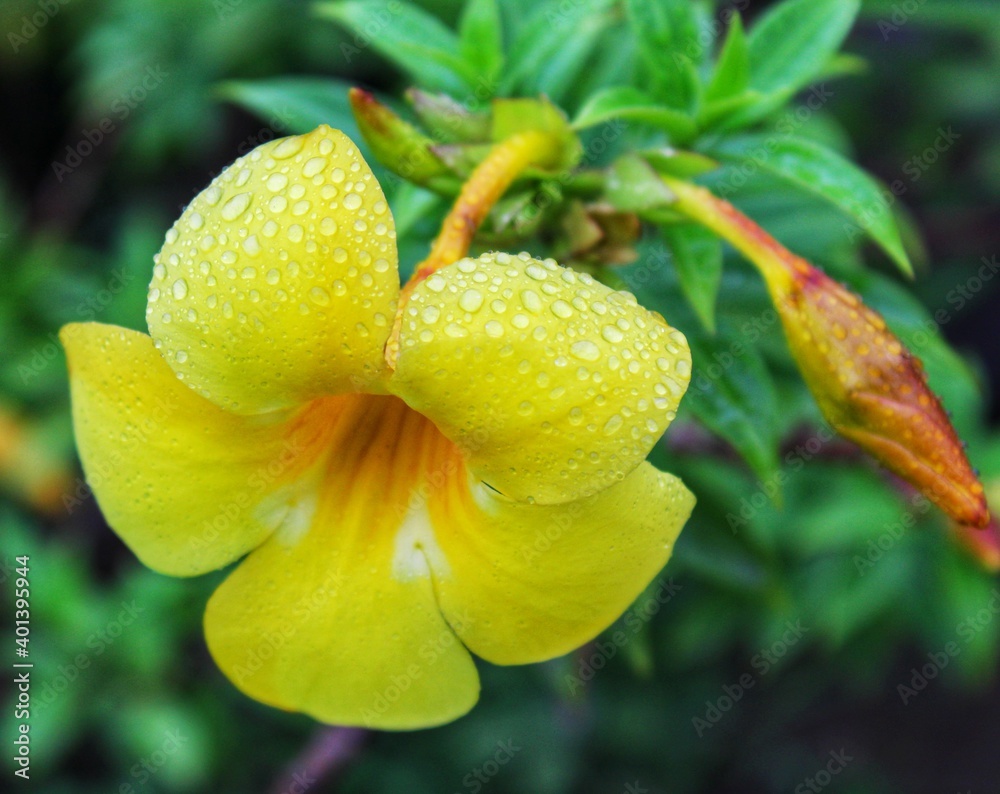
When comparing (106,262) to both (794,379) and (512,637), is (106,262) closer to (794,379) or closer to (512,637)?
(794,379)

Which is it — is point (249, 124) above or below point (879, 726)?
above

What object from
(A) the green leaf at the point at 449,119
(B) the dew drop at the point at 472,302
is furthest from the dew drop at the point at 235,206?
(A) the green leaf at the point at 449,119

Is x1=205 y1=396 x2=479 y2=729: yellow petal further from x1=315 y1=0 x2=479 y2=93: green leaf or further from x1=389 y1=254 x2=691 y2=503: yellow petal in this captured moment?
x1=315 y1=0 x2=479 y2=93: green leaf

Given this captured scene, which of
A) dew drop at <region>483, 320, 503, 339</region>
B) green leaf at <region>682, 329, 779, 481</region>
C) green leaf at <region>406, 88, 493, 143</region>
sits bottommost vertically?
green leaf at <region>682, 329, 779, 481</region>

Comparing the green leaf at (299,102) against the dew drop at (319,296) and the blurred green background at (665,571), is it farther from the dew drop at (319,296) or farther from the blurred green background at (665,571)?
the dew drop at (319,296)

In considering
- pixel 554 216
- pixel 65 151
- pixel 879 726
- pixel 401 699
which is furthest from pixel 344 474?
pixel 65 151

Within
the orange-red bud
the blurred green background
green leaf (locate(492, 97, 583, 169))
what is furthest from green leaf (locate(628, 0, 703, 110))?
the orange-red bud
